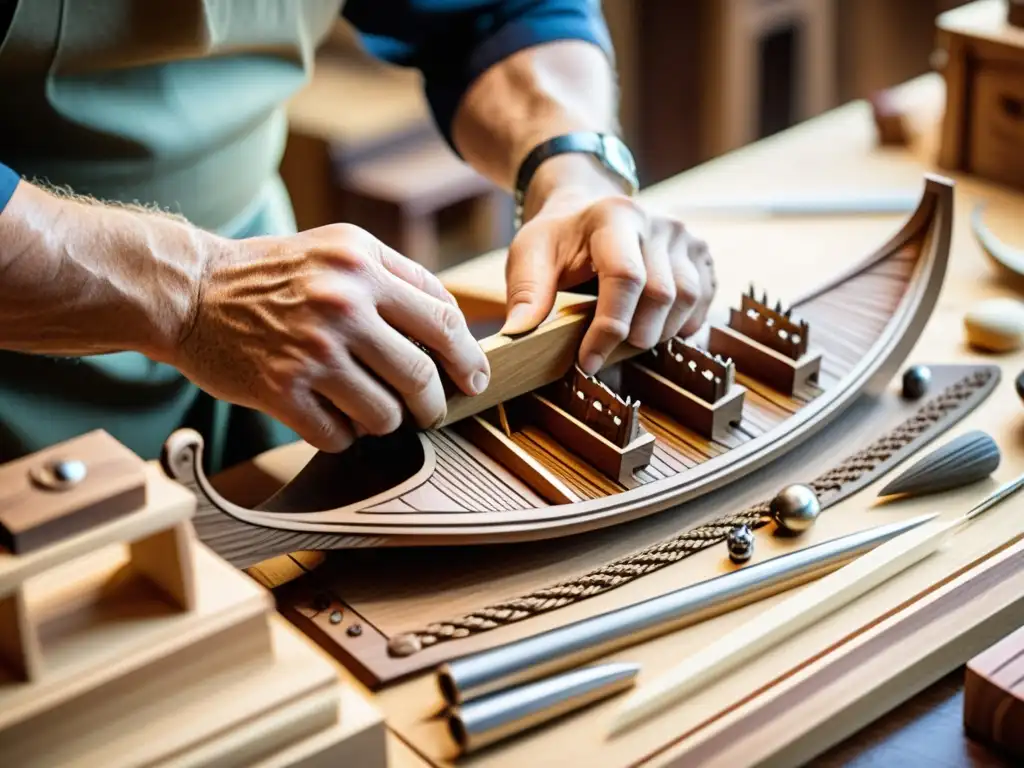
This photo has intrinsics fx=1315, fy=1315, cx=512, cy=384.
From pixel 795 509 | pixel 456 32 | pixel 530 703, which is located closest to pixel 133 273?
pixel 530 703

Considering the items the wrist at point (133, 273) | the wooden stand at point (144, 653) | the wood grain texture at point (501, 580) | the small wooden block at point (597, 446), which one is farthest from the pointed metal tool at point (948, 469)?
the wrist at point (133, 273)

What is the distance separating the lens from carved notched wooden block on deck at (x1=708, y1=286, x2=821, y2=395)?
158 cm

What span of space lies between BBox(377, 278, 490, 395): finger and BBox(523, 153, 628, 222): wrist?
1.42 ft

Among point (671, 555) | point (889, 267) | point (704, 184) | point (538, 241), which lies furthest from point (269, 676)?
point (704, 184)

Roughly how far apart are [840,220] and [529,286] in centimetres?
91

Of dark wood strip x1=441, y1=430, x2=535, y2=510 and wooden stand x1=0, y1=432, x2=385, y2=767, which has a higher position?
wooden stand x1=0, y1=432, x2=385, y2=767

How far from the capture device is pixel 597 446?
1419mm

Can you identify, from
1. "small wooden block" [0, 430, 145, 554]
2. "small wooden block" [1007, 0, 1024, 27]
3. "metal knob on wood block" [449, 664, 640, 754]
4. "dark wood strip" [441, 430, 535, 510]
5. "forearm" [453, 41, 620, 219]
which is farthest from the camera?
"small wooden block" [1007, 0, 1024, 27]

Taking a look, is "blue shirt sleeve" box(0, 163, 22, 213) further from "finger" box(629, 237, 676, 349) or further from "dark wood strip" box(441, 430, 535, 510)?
"finger" box(629, 237, 676, 349)

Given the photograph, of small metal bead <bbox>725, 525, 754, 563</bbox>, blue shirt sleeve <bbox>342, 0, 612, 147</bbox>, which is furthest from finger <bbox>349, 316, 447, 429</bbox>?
blue shirt sleeve <bbox>342, 0, 612, 147</bbox>

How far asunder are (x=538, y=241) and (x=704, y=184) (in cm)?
88

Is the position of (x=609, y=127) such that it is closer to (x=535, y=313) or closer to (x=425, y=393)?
(x=535, y=313)

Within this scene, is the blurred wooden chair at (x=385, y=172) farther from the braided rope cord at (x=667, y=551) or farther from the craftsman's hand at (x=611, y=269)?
the braided rope cord at (x=667, y=551)

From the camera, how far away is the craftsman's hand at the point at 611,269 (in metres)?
1.51
